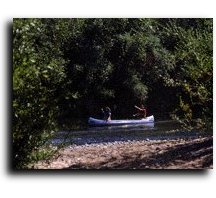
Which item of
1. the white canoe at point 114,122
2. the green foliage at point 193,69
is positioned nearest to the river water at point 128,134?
the white canoe at point 114,122

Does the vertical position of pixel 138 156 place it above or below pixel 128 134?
below

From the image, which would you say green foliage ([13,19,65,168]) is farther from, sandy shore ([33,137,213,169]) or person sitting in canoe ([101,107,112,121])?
person sitting in canoe ([101,107,112,121])

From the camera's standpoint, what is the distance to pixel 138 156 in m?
8.36

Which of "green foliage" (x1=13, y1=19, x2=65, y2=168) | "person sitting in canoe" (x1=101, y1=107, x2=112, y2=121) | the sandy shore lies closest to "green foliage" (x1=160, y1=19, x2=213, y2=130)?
the sandy shore

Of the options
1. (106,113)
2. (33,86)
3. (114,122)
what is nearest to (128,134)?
(114,122)

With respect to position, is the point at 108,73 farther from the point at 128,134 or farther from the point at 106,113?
the point at 128,134

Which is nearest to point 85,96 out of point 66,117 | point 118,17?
point 66,117

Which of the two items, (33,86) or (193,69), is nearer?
(33,86)

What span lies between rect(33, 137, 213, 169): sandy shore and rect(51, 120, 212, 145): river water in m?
0.05

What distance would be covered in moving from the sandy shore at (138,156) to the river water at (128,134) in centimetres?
5

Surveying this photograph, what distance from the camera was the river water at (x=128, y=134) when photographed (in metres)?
8.34

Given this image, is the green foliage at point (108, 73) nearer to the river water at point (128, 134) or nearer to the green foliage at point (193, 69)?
the green foliage at point (193, 69)

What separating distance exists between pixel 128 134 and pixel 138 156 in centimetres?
23
